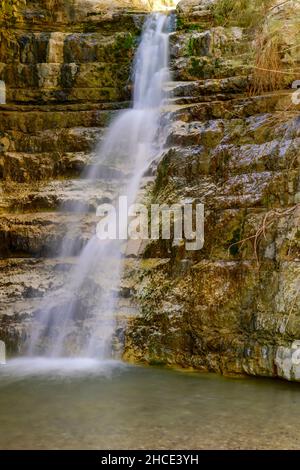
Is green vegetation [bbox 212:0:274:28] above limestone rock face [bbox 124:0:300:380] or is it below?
above

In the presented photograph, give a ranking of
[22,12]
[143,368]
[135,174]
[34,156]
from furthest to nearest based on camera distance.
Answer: [22,12] → [34,156] → [135,174] → [143,368]

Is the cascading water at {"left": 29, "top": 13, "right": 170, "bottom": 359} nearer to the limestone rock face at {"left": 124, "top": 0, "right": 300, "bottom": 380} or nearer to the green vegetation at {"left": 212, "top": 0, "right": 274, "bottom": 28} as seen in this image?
the limestone rock face at {"left": 124, "top": 0, "right": 300, "bottom": 380}

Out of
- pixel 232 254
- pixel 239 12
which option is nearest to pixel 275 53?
pixel 239 12

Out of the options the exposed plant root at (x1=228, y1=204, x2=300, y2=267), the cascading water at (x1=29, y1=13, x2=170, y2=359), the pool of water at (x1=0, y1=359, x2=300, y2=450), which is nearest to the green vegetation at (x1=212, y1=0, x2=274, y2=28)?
the cascading water at (x1=29, y1=13, x2=170, y2=359)

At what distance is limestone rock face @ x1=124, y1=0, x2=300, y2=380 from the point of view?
5102 millimetres

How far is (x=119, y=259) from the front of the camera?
643cm

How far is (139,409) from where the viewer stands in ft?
13.7

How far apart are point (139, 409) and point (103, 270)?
95.9 inches

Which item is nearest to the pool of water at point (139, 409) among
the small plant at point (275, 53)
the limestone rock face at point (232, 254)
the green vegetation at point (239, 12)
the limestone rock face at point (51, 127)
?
the limestone rock face at point (232, 254)

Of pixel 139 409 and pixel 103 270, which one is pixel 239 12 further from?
pixel 139 409

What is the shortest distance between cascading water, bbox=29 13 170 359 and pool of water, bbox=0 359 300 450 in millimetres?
431

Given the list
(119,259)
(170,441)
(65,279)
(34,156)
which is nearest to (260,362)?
(170,441)

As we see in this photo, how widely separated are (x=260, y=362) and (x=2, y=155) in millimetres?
5228
